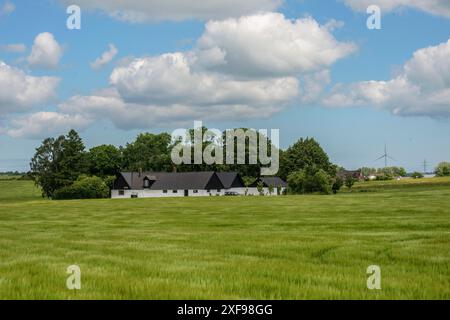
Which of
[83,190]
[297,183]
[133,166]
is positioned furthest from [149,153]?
[297,183]

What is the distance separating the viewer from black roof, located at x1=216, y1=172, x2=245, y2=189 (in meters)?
132

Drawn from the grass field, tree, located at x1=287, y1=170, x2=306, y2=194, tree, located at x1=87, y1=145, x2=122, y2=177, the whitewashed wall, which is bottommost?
the whitewashed wall

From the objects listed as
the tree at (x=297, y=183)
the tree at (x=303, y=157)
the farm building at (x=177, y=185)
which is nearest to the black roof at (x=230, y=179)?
the farm building at (x=177, y=185)

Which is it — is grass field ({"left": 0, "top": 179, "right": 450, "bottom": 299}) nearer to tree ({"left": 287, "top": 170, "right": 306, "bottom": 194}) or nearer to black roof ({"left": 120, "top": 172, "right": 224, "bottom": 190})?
tree ({"left": 287, "top": 170, "right": 306, "bottom": 194})

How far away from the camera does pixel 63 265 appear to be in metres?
12.9

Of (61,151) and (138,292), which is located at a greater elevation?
(61,151)

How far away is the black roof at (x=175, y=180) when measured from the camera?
12888cm

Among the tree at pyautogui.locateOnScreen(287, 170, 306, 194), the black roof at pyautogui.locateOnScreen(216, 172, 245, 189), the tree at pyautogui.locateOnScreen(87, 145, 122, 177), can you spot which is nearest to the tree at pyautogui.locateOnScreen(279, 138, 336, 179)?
the black roof at pyautogui.locateOnScreen(216, 172, 245, 189)

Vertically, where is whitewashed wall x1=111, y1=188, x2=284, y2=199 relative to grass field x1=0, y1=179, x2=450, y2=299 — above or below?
below

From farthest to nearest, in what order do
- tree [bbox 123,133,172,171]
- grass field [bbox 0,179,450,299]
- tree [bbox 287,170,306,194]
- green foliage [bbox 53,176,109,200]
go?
tree [bbox 123,133,172,171] → green foliage [bbox 53,176,109,200] → tree [bbox 287,170,306,194] → grass field [bbox 0,179,450,299]

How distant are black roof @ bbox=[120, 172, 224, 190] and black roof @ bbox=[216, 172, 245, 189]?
5.74 feet
